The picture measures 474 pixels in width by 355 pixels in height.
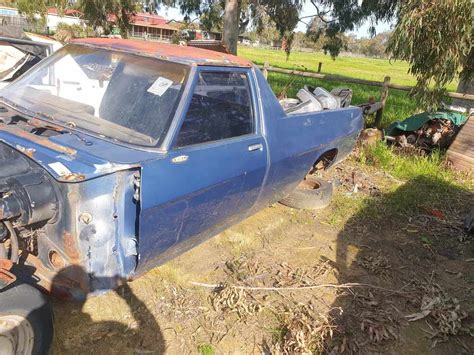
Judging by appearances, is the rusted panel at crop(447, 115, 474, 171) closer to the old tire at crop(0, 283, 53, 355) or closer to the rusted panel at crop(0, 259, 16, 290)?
the old tire at crop(0, 283, 53, 355)

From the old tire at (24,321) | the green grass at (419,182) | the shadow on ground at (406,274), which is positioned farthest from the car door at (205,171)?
the green grass at (419,182)

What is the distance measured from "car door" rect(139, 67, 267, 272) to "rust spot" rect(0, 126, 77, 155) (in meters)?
0.42

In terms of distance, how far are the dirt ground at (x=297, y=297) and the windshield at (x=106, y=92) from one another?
1262 millimetres

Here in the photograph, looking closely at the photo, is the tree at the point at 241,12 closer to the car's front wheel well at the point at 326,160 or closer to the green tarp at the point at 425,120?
the green tarp at the point at 425,120

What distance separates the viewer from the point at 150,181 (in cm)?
221

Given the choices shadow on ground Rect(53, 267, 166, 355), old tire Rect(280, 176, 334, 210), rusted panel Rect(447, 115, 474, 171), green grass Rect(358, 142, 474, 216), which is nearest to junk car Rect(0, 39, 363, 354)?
shadow on ground Rect(53, 267, 166, 355)

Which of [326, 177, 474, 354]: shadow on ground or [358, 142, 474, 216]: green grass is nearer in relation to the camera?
[326, 177, 474, 354]: shadow on ground

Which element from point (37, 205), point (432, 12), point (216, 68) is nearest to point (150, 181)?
point (37, 205)

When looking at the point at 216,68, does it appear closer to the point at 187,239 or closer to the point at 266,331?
the point at 187,239

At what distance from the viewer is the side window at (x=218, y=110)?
2.62 metres

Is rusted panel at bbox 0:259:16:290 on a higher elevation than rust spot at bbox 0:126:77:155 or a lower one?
lower

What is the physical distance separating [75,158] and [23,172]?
0.37 metres

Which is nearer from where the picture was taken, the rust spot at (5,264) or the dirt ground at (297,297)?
the rust spot at (5,264)

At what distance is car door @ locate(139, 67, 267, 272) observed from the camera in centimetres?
233
